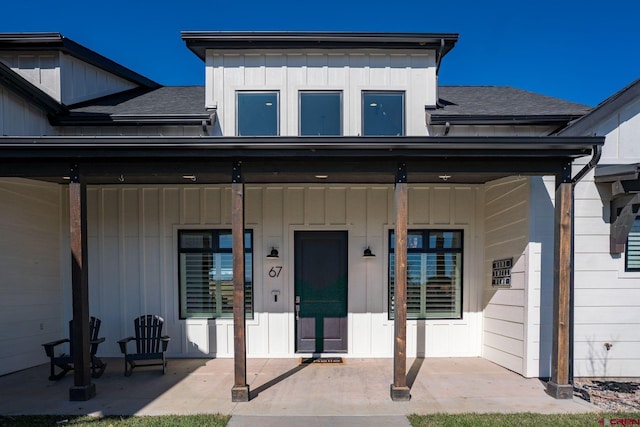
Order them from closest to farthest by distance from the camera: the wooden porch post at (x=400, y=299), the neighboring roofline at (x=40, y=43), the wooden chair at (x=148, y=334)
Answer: the wooden porch post at (x=400, y=299)
the wooden chair at (x=148, y=334)
the neighboring roofline at (x=40, y=43)

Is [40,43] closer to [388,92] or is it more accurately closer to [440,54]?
[388,92]

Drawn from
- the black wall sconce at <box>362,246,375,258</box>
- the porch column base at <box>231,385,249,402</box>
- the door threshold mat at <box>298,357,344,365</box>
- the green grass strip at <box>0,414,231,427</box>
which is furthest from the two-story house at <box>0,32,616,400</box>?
the green grass strip at <box>0,414,231,427</box>

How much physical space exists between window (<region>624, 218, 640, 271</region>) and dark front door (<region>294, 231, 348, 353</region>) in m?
4.18

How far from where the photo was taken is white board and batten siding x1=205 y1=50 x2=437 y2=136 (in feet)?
22.5

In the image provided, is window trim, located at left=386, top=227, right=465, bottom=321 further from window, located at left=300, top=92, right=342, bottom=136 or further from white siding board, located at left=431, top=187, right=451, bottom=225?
window, located at left=300, top=92, right=342, bottom=136

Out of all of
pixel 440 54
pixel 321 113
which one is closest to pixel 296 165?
pixel 321 113

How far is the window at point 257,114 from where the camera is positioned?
6.80 m

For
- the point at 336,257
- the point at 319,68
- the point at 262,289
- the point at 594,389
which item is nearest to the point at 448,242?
the point at 336,257

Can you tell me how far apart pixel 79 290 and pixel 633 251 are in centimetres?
758

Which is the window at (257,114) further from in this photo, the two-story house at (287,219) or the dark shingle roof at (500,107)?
the dark shingle roof at (500,107)

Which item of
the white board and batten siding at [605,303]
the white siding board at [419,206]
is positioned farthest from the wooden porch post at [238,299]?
the white board and batten siding at [605,303]

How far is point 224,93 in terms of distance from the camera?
6.89 meters

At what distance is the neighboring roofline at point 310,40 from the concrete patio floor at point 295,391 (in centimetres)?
551

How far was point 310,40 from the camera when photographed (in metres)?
6.78
